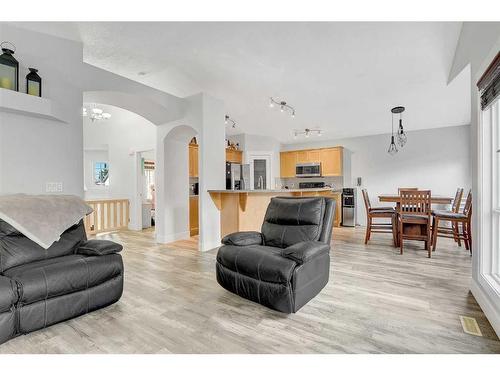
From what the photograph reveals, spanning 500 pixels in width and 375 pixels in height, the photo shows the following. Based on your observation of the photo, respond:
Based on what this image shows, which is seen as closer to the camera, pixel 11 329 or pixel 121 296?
pixel 11 329

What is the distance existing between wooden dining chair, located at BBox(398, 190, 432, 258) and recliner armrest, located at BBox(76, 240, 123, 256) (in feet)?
12.7

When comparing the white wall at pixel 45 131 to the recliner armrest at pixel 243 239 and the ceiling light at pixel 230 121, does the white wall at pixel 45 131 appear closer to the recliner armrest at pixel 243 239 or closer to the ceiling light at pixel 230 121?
the recliner armrest at pixel 243 239

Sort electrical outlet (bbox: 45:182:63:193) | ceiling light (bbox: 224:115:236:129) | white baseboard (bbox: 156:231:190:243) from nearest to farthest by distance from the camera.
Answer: electrical outlet (bbox: 45:182:63:193), white baseboard (bbox: 156:231:190:243), ceiling light (bbox: 224:115:236:129)

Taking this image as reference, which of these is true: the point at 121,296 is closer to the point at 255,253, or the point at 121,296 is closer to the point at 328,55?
the point at 255,253

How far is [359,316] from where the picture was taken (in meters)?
2.15

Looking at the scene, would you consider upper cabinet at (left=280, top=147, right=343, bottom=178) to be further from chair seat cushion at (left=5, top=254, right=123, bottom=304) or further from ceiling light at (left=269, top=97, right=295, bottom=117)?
chair seat cushion at (left=5, top=254, right=123, bottom=304)

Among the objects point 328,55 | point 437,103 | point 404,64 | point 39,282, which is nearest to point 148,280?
point 39,282

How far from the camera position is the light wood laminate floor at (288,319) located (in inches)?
69.2

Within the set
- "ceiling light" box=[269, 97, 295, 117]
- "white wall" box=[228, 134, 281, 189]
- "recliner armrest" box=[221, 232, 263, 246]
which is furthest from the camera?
"white wall" box=[228, 134, 281, 189]

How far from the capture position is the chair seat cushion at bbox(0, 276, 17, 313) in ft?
5.73

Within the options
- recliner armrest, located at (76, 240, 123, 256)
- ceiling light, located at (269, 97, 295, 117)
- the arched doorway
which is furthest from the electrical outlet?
ceiling light, located at (269, 97, 295, 117)

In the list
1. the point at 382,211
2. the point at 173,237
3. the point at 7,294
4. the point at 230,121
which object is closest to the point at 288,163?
the point at 230,121
